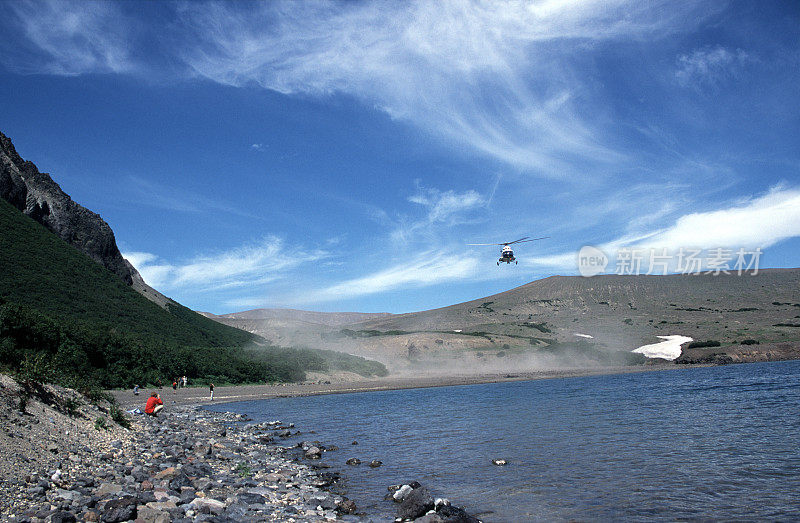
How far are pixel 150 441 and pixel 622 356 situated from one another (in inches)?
3599

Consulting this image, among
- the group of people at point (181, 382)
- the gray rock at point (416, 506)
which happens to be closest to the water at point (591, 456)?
the gray rock at point (416, 506)

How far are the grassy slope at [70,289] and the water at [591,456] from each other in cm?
5381

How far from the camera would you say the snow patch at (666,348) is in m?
89.7

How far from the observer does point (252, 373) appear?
6362cm

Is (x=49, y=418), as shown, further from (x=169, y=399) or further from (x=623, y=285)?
(x=623, y=285)

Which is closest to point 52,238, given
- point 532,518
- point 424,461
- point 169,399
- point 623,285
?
point 169,399

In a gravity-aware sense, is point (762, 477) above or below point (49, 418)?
below

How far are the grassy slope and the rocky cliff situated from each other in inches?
258

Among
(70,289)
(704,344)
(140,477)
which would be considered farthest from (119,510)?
(704,344)

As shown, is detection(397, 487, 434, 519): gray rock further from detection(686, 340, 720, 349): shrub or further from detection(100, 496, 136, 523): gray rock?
detection(686, 340, 720, 349): shrub

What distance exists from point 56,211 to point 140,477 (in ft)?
357

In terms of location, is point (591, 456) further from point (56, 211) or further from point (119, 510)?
point (56, 211)

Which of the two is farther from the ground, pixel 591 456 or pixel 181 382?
pixel 591 456

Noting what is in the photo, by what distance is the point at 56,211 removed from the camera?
9694cm
